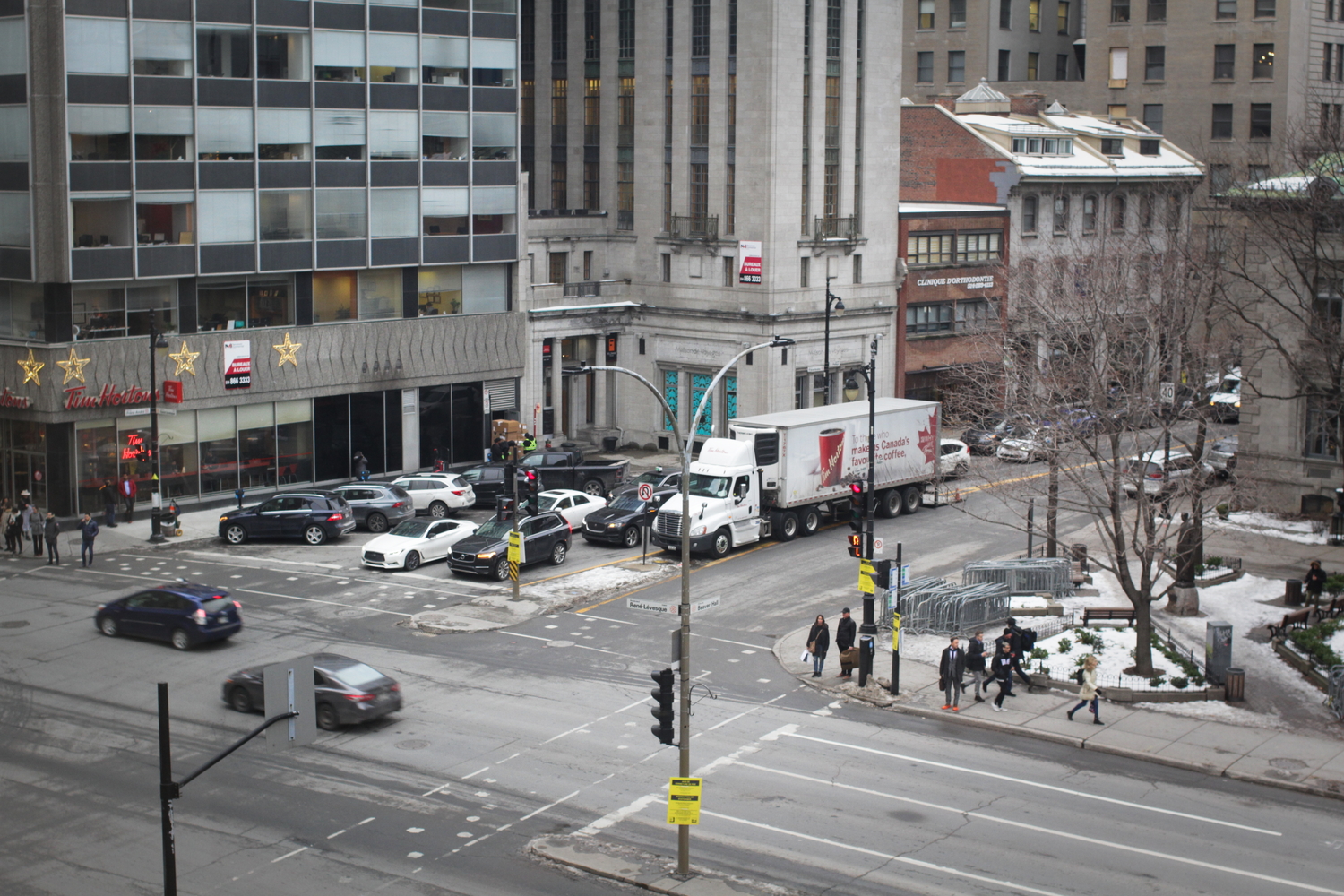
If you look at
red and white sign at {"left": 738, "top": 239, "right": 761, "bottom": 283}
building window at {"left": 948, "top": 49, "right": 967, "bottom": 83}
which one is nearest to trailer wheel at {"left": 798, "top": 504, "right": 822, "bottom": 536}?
red and white sign at {"left": 738, "top": 239, "right": 761, "bottom": 283}

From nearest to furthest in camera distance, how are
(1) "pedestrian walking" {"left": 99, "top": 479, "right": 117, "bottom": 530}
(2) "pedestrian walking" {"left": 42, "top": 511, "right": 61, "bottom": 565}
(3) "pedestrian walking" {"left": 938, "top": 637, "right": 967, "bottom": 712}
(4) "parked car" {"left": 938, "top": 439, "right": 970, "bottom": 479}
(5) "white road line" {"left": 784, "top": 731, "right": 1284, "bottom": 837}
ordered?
(5) "white road line" {"left": 784, "top": 731, "right": 1284, "bottom": 837}
(3) "pedestrian walking" {"left": 938, "top": 637, "right": 967, "bottom": 712}
(2) "pedestrian walking" {"left": 42, "top": 511, "right": 61, "bottom": 565}
(1) "pedestrian walking" {"left": 99, "top": 479, "right": 117, "bottom": 530}
(4) "parked car" {"left": 938, "top": 439, "right": 970, "bottom": 479}

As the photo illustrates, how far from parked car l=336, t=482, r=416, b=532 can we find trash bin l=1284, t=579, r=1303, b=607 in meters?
27.3

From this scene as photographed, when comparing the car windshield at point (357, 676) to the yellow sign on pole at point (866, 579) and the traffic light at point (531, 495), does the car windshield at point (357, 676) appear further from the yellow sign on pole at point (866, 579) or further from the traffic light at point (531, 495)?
the traffic light at point (531, 495)

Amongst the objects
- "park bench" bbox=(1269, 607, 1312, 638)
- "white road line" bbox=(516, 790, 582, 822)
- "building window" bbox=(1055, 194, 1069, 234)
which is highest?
"building window" bbox=(1055, 194, 1069, 234)

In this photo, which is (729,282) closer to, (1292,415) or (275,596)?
(1292,415)

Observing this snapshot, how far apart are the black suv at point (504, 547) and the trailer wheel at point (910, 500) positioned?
13112mm

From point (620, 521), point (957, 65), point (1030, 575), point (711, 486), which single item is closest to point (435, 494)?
point (620, 521)

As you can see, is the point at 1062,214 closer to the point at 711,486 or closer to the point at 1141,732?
the point at 711,486

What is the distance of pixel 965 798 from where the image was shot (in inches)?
1045

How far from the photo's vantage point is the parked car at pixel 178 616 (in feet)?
115

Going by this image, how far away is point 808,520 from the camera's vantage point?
4828 centimetres

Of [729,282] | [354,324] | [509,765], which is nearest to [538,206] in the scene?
[729,282]

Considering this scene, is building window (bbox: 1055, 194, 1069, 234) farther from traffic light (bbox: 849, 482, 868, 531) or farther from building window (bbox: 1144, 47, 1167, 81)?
traffic light (bbox: 849, 482, 868, 531)

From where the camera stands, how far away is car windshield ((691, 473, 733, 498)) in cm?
4550
